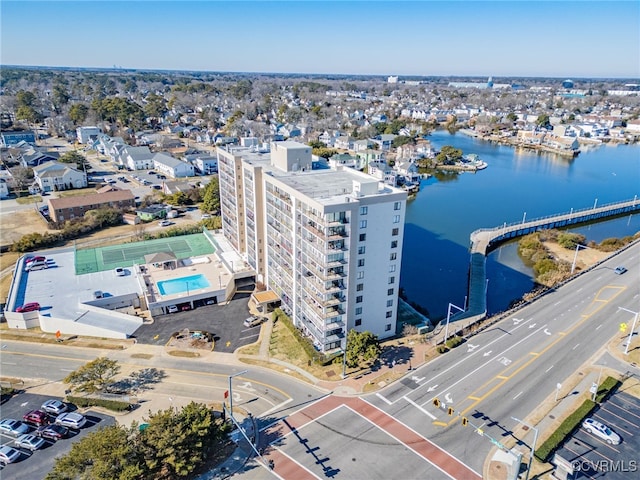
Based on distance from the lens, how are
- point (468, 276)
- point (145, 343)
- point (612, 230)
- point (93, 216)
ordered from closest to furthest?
point (145, 343) < point (468, 276) < point (93, 216) < point (612, 230)

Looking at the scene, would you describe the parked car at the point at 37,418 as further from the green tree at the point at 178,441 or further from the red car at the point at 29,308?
the red car at the point at 29,308

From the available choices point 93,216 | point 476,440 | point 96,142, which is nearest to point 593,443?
point 476,440

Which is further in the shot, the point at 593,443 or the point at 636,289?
the point at 636,289

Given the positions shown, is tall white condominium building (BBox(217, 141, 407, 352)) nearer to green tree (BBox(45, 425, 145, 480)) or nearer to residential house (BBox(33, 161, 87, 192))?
→ green tree (BBox(45, 425, 145, 480))

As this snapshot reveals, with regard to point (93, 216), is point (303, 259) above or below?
above

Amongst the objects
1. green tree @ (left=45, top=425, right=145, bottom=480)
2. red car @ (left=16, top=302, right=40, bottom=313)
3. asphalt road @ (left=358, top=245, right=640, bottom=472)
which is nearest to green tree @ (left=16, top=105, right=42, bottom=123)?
red car @ (left=16, top=302, right=40, bottom=313)

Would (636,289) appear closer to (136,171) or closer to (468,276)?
(468,276)
